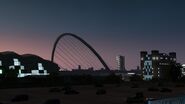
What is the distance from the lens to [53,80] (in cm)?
12988

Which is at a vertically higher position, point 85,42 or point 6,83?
point 85,42

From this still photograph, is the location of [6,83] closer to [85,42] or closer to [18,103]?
[18,103]

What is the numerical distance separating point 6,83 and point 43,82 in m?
A: 14.1

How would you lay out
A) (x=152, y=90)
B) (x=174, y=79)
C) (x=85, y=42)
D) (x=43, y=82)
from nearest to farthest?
(x=152, y=90), (x=43, y=82), (x=174, y=79), (x=85, y=42)

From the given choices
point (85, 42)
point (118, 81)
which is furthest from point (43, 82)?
point (85, 42)

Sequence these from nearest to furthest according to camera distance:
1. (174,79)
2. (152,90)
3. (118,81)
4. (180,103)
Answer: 1. (180,103)
2. (152,90)
3. (118,81)
4. (174,79)

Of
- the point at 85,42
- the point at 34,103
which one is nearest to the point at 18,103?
the point at 34,103

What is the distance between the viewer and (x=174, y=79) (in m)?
162

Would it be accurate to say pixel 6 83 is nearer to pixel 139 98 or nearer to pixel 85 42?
pixel 139 98

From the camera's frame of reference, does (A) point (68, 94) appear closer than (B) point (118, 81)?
Yes

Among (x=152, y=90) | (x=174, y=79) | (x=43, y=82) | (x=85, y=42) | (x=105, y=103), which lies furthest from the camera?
(x=85, y=42)

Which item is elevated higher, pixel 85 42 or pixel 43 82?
pixel 85 42

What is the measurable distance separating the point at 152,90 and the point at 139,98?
3748 centimetres

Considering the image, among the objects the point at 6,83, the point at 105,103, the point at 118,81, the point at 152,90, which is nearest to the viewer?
the point at 105,103
